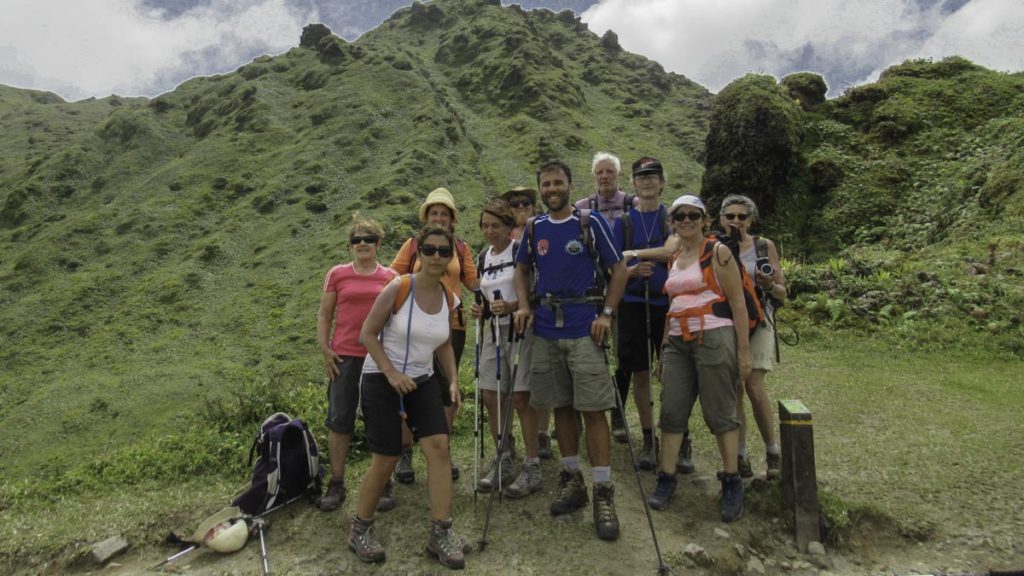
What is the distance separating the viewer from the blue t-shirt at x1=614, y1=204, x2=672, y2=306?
646 centimetres

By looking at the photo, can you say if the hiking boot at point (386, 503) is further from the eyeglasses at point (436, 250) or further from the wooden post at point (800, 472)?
the wooden post at point (800, 472)

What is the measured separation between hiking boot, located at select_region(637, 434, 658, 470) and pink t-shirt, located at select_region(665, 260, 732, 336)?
5.73 ft

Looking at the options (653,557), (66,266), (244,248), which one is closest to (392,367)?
(653,557)

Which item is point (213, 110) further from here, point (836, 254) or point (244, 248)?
point (836, 254)

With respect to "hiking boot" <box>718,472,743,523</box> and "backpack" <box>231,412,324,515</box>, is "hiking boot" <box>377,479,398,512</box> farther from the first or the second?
"hiking boot" <box>718,472,743,523</box>

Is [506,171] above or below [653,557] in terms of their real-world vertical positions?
above

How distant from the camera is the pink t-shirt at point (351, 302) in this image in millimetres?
6047

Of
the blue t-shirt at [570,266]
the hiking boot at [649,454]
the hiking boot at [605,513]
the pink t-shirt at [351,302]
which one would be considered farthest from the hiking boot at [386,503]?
the hiking boot at [649,454]

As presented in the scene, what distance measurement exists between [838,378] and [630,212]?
635 cm

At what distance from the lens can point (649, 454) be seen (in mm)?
6797

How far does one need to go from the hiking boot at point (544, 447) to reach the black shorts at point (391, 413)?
89.9 inches

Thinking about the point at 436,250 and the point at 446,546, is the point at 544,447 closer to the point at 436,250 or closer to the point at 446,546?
the point at 446,546

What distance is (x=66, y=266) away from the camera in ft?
180

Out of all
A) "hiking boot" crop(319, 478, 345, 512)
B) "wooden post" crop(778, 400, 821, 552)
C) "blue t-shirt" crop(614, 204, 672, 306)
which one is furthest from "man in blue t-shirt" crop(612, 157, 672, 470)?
"hiking boot" crop(319, 478, 345, 512)
